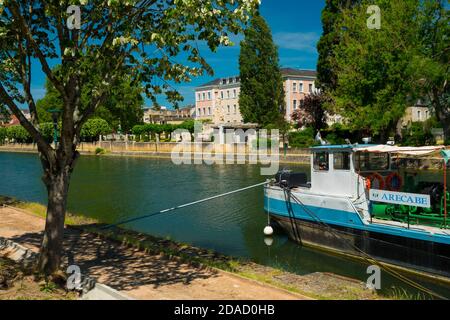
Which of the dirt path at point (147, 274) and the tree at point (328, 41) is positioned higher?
the tree at point (328, 41)

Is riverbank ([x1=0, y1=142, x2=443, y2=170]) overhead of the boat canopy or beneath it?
beneath

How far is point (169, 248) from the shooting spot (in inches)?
632

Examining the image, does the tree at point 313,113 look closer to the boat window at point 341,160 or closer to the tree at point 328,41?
the tree at point 328,41

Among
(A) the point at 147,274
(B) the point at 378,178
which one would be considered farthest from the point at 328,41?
(A) the point at 147,274

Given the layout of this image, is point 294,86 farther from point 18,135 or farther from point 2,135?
point 2,135

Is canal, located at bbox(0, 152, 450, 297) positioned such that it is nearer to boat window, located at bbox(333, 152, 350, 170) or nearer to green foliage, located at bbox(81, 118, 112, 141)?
boat window, located at bbox(333, 152, 350, 170)

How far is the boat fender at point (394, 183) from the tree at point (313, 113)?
4223cm

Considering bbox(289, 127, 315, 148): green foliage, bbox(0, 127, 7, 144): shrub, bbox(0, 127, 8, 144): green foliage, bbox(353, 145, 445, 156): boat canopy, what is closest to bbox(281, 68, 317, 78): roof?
bbox(289, 127, 315, 148): green foliage

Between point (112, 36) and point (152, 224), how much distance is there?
16142 millimetres

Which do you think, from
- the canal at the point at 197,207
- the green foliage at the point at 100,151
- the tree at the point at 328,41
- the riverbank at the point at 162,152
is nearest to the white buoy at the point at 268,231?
the canal at the point at 197,207

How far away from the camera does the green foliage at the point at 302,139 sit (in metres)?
60.1

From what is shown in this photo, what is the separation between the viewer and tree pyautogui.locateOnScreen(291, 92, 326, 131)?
61031 millimetres

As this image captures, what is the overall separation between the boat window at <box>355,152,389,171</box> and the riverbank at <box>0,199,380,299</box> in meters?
5.77
